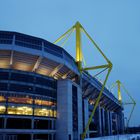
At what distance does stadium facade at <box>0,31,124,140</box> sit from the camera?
5781 cm

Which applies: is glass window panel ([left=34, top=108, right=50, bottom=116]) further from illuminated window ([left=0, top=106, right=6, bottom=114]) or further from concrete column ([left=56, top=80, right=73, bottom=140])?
illuminated window ([left=0, top=106, right=6, bottom=114])

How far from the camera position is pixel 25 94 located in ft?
197

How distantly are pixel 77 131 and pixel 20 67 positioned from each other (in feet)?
79.8

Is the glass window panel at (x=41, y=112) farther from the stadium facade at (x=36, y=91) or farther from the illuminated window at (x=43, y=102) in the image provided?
the illuminated window at (x=43, y=102)

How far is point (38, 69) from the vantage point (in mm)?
67812

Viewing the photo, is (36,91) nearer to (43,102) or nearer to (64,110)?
(43,102)

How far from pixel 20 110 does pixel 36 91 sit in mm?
6622

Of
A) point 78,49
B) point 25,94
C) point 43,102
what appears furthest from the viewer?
point 78,49

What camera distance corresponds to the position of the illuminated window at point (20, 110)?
2254 inches

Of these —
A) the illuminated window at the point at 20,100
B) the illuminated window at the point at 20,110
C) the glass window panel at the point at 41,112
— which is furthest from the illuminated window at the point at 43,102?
the illuminated window at the point at 20,110

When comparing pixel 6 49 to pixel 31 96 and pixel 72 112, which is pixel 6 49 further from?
pixel 72 112

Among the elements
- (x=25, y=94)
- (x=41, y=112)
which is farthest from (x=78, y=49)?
(x=25, y=94)

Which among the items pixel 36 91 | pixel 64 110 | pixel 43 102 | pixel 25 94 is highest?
pixel 36 91

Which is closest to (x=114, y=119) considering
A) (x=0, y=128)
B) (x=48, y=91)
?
(x=48, y=91)
